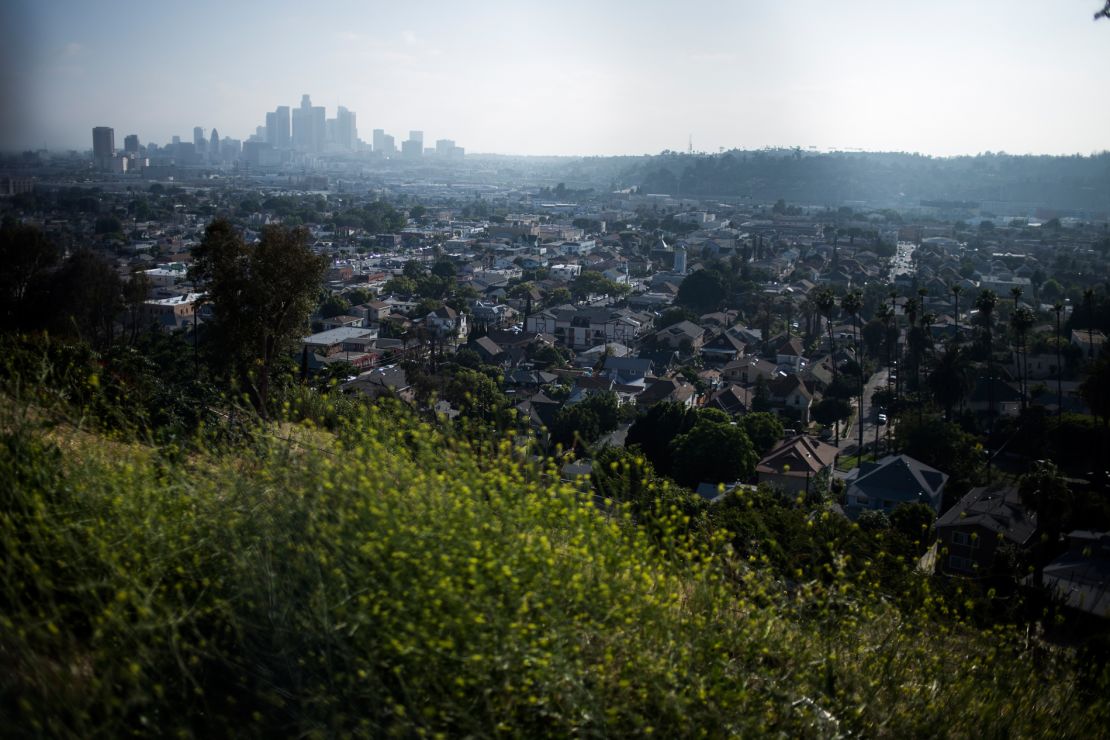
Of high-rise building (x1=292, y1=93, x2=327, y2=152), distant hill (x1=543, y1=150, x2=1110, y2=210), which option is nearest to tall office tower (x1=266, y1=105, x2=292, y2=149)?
high-rise building (x1=292, y1=93, x2=327, y2=152)

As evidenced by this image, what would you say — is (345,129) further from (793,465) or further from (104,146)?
(793,465)

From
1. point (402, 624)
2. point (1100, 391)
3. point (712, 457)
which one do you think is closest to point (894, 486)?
point (712, 457)

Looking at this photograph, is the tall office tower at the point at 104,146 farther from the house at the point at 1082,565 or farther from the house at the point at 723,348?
the house at the point at 1082,565

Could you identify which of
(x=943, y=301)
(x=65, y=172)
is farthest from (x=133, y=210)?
(x=943, y=301)

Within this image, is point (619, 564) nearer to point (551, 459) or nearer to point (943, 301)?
point (551, 459)

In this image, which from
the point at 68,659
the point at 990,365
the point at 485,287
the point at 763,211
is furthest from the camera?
the point at 763,211

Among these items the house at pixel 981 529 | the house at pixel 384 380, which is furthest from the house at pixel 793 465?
the house at pixel 384 380
